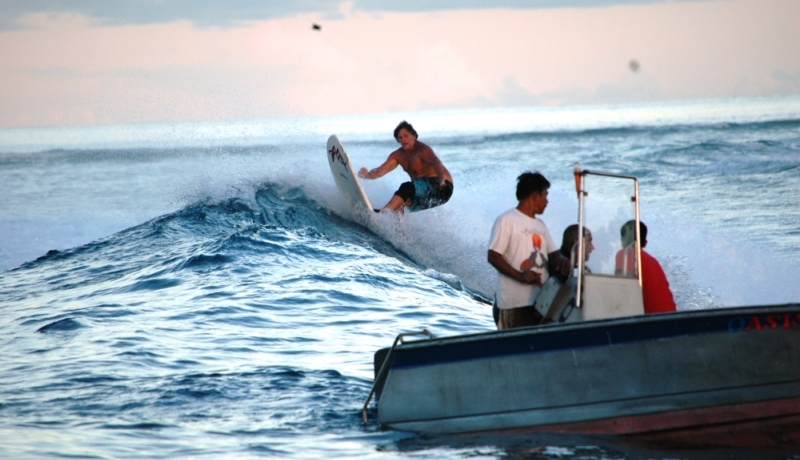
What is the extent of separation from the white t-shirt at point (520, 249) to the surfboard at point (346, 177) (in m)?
8.14

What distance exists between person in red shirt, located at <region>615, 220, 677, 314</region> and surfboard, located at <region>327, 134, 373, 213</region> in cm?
861

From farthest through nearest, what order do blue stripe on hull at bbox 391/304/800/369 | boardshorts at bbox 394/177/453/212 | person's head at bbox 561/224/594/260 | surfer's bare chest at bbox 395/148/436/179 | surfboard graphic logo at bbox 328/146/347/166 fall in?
surfboard graphic logo at bbox 328/146/347/166
boardshorts at bbox 394/177/453/212
surfer's bare chest at bbox 395/148/436/179
person's head at bbox 561/224/594/260
blue stripe on hull at bbox 391/304/800/369

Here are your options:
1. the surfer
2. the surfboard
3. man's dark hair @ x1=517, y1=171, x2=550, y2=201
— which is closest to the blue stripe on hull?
man's dark hair @ x1=517, y1=171, x2=550, y2=201

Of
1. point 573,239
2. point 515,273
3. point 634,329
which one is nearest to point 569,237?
point 573,239

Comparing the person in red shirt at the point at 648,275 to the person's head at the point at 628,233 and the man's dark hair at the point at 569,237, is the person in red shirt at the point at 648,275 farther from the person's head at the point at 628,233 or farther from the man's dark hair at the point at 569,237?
the man's dark hair at the point at 569,237

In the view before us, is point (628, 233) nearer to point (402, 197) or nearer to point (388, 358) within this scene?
point (388, 358)

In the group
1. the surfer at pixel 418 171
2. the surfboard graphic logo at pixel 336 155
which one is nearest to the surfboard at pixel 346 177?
the surfboard graphic logo at pixel 336 155

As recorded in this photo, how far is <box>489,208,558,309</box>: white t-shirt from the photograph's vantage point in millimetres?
5473

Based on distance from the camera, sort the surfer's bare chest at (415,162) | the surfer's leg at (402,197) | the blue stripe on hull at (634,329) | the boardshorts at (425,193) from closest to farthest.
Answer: the blue stripe on hull at (634,329) → the surfer's bare chest at (415,162) → the boardshorts at (425,193) → the surfer's leg at (402,197)

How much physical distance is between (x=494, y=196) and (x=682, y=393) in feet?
36.8

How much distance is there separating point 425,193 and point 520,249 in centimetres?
708

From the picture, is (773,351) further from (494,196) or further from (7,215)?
(7,215)

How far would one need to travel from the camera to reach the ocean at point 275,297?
550 cm

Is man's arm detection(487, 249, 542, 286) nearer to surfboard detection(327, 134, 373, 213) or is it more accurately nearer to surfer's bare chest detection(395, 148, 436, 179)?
surfer's bare chest detection(395, 148, 436, 179)
